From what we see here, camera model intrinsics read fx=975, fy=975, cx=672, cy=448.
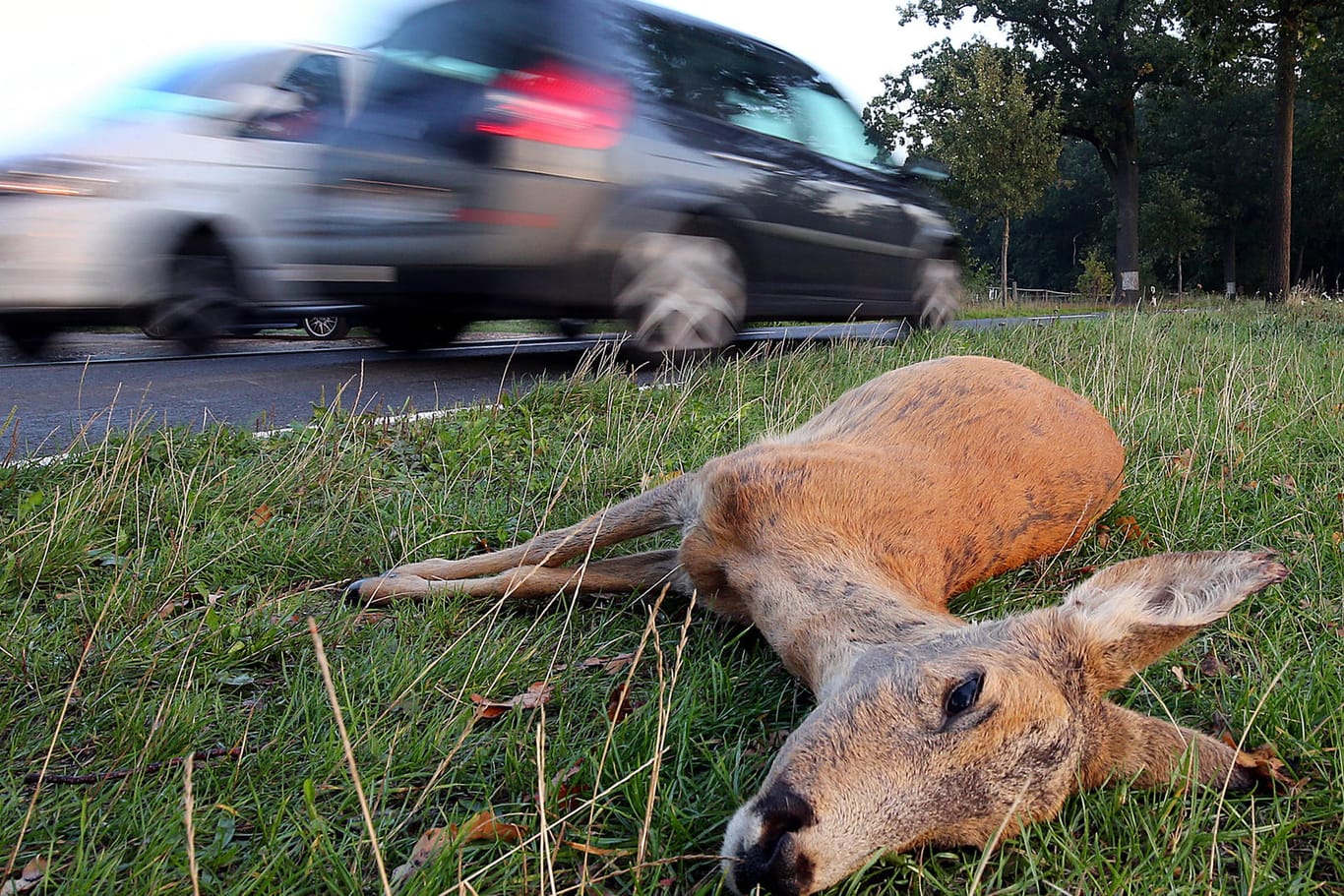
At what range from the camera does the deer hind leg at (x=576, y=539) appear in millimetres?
3143

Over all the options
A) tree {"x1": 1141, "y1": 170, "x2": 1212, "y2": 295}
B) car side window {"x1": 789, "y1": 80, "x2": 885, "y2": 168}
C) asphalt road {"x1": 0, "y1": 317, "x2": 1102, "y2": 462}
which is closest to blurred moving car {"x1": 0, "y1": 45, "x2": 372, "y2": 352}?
asphalt road {"x1": 0, "y1": 317, "x2": 1102, "y2": 462}

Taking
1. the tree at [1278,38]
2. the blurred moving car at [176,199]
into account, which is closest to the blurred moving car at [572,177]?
the blurred moving car at [176,199]

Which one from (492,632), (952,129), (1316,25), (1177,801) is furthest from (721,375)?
(952,129)

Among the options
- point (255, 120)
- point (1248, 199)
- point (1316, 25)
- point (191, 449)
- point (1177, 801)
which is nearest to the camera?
point (1177, 801)

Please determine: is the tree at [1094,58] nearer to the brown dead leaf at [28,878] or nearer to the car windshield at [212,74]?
the car windshield at [212,74]

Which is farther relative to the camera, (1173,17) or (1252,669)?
(1173,17)

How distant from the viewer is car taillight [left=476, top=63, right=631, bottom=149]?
5496 mm

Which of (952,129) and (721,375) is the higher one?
(952,129)

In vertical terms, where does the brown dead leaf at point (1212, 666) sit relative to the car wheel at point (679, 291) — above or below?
below

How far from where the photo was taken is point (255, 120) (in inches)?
267

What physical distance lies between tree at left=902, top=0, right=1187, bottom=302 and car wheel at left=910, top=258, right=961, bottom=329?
82.7 feet

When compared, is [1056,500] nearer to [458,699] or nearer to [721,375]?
[458,699]

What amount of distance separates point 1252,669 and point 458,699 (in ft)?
6.91

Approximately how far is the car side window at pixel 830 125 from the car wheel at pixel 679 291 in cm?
139
